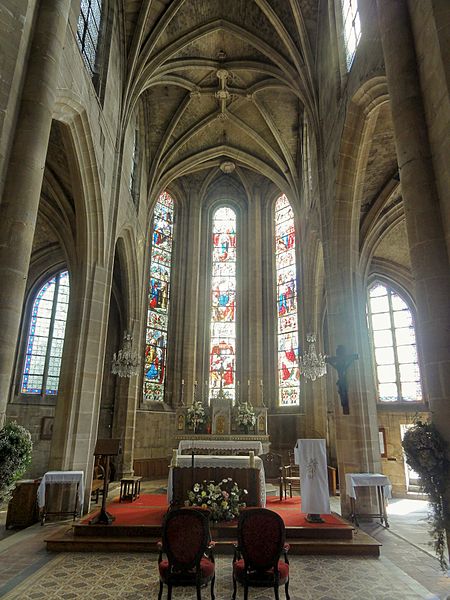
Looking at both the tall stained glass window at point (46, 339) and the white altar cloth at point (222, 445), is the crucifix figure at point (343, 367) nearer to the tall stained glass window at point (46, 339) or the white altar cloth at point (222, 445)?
the white altar cloth at point (222, 445)

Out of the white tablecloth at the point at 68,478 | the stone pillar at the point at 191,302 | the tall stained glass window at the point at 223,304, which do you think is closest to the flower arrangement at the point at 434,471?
the white tablecloth at the point at 68,478

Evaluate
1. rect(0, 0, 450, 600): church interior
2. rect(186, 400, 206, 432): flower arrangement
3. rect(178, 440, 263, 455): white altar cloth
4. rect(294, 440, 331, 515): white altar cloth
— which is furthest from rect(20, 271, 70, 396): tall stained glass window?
rect(294, 440, 331, 515): white altar cloth

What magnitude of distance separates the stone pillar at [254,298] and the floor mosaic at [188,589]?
1042cm

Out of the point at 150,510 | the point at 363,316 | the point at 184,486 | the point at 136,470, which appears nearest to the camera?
the point at 184,486

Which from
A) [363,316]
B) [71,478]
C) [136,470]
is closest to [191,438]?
[136,470]

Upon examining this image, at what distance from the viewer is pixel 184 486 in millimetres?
8086

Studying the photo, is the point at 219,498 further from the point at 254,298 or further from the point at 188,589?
the point at 254,298

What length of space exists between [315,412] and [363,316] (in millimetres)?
5746

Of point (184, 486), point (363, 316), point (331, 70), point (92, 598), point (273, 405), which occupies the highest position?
point (331, 70)

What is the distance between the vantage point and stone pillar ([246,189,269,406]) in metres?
17.1

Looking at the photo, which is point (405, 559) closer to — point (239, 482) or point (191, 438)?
point (239, 482)

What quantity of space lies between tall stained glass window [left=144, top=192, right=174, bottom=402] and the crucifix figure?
9.12m

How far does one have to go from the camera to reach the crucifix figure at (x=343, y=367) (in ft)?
29.5

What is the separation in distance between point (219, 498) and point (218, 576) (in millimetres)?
1938
